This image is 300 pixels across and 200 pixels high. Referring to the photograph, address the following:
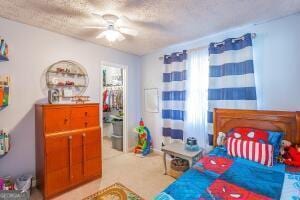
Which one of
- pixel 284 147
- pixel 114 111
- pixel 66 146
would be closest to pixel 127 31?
pixel 66 146

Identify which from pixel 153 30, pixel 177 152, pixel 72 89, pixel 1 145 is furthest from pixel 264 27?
pixel 1 145

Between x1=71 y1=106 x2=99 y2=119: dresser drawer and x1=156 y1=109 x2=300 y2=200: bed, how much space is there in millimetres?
1757

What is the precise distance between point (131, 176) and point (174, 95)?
5.83 feet

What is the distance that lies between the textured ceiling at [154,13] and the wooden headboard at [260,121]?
135cm

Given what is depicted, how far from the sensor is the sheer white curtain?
305 centimetres

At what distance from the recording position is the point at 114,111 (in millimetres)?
5137

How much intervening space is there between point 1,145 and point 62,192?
40.3 inches

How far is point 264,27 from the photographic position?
245 cm

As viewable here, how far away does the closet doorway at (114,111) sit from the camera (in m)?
4.05

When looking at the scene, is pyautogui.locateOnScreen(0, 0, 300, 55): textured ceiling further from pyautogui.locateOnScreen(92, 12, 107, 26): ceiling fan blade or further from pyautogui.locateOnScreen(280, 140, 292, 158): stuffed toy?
pyautogui.locateOnScreen(280, 140, 292, 158): stuffed toy

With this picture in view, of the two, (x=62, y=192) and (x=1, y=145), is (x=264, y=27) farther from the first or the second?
(x=1, y=145)

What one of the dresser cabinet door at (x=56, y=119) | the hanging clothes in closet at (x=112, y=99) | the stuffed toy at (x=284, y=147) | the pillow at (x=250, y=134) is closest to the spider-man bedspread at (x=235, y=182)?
the stuffed toy at (x=284, y=147)

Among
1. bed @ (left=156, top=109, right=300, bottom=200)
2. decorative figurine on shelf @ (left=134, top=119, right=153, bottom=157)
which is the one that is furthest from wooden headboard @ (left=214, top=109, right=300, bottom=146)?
decorative figurine on shelf @ (left=134, top=119, right=153, bottom=157)

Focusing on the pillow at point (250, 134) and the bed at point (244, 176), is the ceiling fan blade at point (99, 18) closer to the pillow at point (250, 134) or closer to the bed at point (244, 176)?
the bed at point (244, 176)
